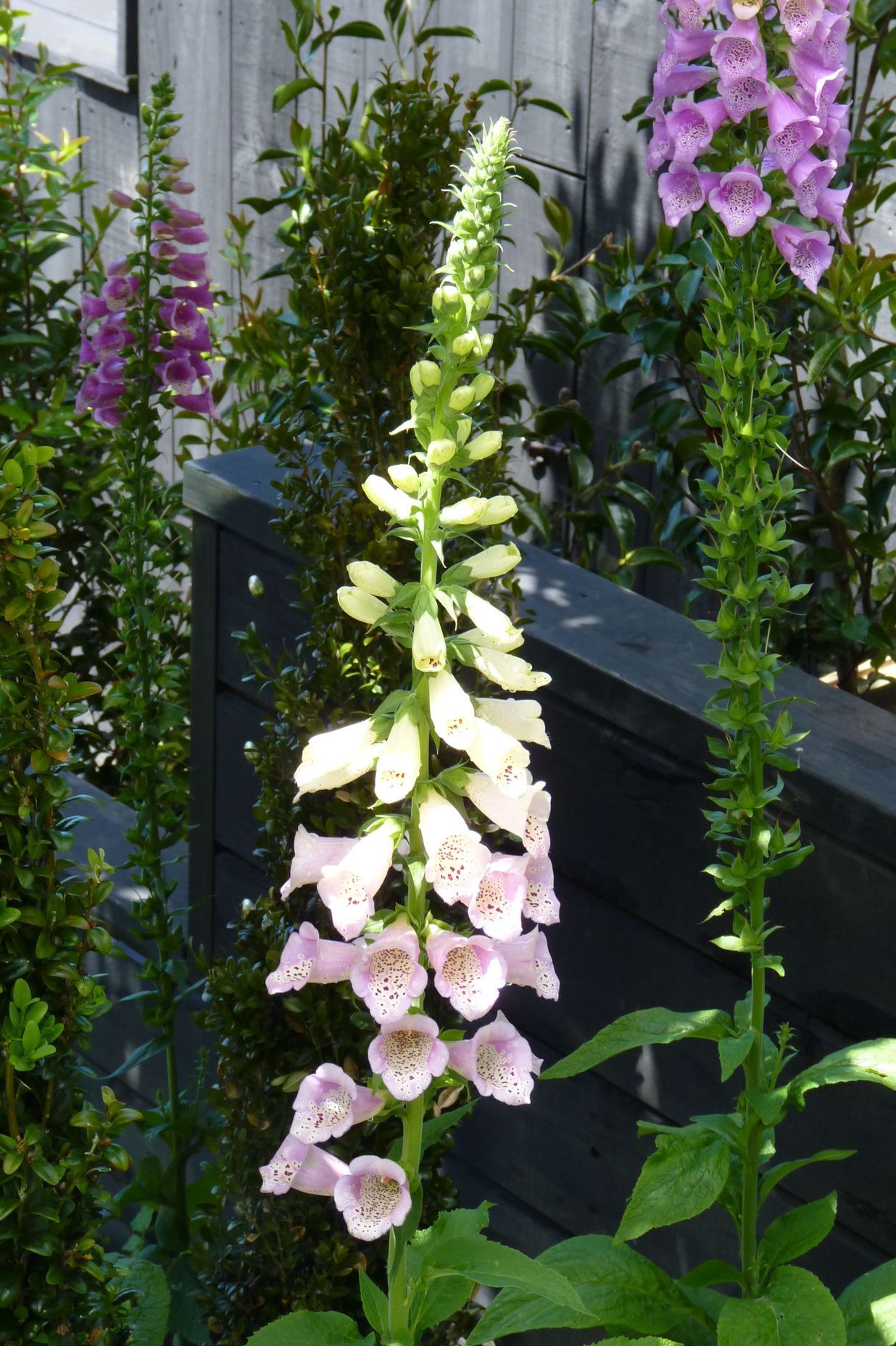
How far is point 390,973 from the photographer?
133 cm

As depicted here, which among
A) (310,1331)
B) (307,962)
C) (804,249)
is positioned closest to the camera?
(307,962)

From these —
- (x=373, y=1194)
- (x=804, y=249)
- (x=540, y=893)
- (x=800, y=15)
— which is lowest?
(x=373, y=1194)

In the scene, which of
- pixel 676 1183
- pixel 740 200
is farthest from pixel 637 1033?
pixel 740 200

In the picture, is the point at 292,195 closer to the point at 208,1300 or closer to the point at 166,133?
the point at 166,133

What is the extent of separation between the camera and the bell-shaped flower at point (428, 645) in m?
1.28

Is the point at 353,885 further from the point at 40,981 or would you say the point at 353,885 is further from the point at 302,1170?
the point at 40,981

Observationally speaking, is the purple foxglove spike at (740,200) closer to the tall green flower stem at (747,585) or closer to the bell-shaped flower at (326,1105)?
the tall green flower stem at (747,585)

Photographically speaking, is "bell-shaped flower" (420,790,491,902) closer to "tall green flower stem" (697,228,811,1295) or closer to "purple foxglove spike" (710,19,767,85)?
"tall green flower stem" (697,228,811,1295)

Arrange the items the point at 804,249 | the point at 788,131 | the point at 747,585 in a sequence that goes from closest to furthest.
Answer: the point at 747,585 → the point at 788,131 → the point at 804,249

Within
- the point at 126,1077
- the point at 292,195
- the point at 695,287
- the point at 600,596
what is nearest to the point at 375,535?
the point at 600,596

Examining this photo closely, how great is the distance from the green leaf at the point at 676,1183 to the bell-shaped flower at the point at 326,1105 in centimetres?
43

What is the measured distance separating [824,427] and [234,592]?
116 centimetres

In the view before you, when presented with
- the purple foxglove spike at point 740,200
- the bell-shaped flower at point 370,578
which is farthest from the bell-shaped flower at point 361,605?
the purple foxglove spike at point 740,200

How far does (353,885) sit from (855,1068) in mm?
687
